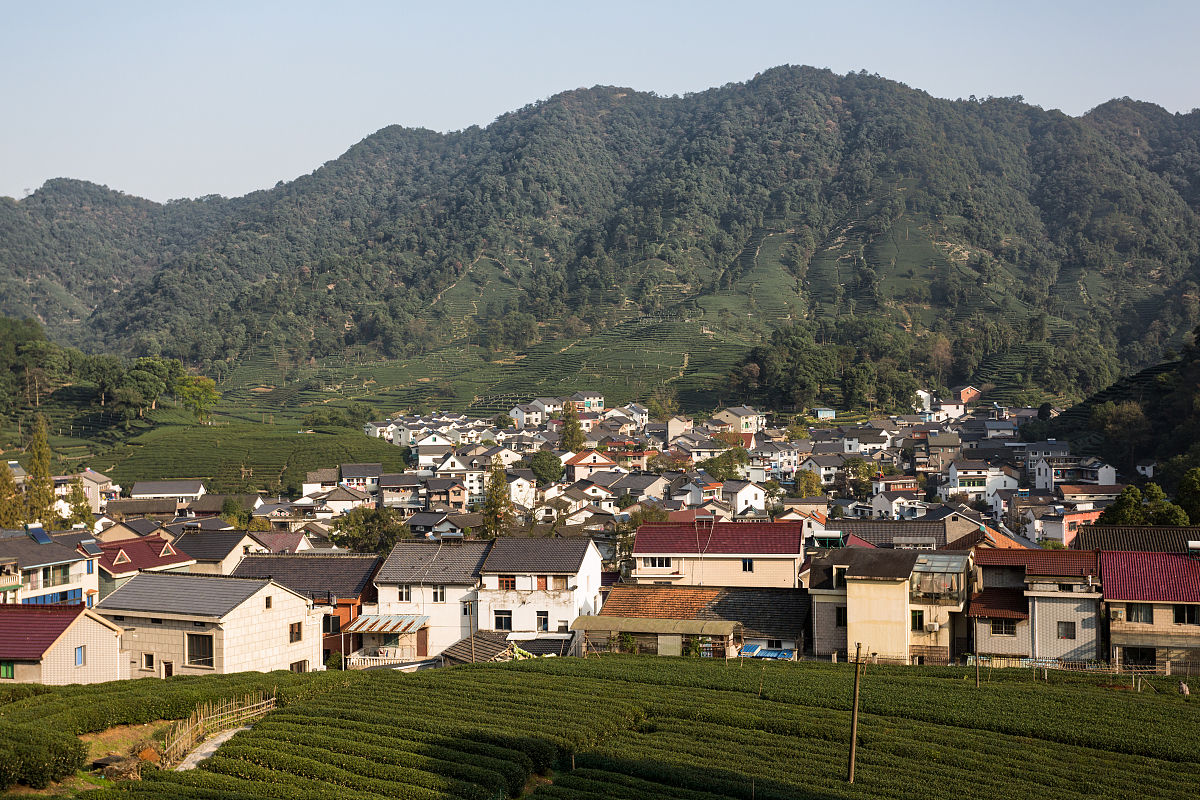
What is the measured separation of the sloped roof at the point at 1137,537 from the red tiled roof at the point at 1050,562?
3.13 meters

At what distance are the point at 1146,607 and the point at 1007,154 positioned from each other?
625 ft

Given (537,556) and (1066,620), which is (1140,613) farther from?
(537,556)

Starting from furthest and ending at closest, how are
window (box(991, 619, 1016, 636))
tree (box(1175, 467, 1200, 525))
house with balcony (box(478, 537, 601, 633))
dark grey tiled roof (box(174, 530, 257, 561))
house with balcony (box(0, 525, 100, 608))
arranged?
1. dark grey tiled roof (box(174, 530, 257, 561))
2. tree (box(1175, 467, 1200, 525))
3. house with balcony (box(478, 537, 601, 633))
4. house with balcony (box(0, 525, 100, 608))
5. window (box(991, 619, 1016, 636))

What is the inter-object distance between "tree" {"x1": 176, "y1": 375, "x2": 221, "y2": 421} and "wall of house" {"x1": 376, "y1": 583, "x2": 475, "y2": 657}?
57939mm

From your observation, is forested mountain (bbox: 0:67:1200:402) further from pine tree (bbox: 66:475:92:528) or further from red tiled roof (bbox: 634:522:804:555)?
red tiled roof (bbox: 634:522:804:555)

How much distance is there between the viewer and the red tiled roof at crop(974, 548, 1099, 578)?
24250 millimetres

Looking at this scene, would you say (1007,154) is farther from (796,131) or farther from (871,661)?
(871,661)

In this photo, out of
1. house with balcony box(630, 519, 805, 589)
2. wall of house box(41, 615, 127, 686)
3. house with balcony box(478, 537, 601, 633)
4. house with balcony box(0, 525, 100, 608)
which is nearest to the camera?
wall of house box(41, 615, 127, 686)

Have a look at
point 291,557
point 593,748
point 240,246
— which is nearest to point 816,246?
point 240,246

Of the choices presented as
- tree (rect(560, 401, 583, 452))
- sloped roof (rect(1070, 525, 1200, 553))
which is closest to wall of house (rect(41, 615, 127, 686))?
sloped roof (rect(1070, 525, 1200, 553))

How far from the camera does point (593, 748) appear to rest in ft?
55.8

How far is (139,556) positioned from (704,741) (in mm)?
22098

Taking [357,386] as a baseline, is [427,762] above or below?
below

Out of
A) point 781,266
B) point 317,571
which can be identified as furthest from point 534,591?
point 781,266
